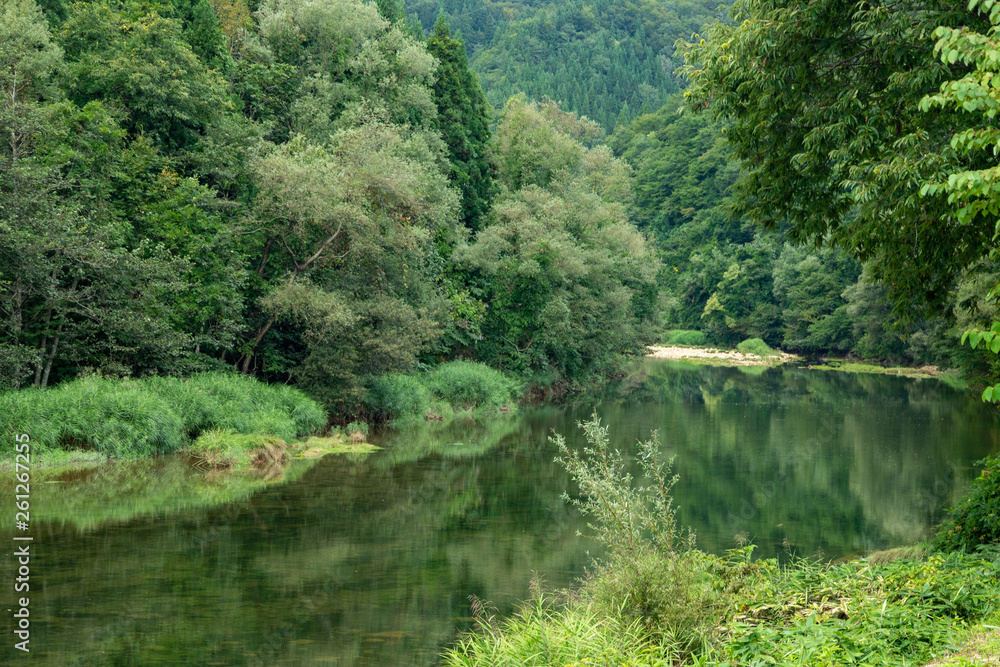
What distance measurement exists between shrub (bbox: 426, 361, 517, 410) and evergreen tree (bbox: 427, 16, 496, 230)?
9717 mm

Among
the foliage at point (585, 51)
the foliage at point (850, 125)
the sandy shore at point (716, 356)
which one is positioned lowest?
the foliage at point (850, 125)

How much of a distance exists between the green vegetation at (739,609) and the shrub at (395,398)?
71.2 feet

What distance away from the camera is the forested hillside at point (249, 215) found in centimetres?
2133

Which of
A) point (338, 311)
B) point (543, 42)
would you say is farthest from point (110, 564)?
point (543, 42)

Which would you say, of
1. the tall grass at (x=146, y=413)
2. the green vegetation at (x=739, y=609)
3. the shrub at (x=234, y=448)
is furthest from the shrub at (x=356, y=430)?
the green vegetation at (x=739, y=609)

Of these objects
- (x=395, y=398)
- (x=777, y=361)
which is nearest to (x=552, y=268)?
(x=395, y=398)

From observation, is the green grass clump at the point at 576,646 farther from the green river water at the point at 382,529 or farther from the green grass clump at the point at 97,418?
the green grass clump at the point at 97,418

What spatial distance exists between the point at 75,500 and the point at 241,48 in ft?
85.9

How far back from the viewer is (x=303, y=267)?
90.4ft

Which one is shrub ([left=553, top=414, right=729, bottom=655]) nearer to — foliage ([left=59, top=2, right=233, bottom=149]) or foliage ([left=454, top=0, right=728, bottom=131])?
foliage ([left=59, top=2, right=233, bottom=149])

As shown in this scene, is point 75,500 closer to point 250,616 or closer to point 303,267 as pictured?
point 250,616

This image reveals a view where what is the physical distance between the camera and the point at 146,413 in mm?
21094

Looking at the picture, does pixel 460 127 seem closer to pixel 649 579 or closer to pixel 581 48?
pixel 649 579

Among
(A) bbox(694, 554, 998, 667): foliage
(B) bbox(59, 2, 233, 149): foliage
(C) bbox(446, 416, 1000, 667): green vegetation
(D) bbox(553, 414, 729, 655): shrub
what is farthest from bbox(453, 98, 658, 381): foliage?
(A) bbox(694, 554, 998, 667): foliage
